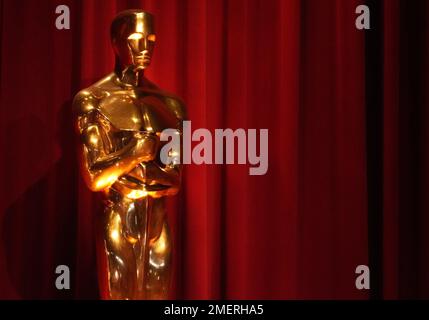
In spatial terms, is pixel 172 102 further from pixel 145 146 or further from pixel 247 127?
pixel 247 127

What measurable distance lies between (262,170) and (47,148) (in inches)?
45.6

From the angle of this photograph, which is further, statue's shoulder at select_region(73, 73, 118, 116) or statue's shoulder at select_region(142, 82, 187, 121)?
statue's shoulder at select_region(142, 82, 187, 121)

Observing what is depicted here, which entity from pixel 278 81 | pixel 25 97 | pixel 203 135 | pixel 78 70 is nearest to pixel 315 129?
pixel 278 81

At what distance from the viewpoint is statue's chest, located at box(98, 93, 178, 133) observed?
2746 millimetres

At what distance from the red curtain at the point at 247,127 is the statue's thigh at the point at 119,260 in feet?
2.54

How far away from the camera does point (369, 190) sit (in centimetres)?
369

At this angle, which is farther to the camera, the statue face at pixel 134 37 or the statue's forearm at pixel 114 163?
the statue face at pixel 134 37

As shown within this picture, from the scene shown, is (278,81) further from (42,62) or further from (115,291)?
(115,291)

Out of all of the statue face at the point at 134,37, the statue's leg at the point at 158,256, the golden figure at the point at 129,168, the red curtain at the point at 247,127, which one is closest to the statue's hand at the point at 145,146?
the golden figure at the point at 129,168

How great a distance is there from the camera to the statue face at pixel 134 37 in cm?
278

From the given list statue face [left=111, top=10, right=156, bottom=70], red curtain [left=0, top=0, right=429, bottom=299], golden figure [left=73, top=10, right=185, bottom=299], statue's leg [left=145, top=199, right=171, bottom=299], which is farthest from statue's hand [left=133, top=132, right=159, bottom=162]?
red curtain [left=0, top=0, right=429, bottom=299]

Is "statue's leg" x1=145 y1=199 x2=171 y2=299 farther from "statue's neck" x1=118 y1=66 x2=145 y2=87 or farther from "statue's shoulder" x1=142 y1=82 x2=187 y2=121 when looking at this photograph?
"statue's neck" x1=118 y1=66 x2=145 y2=87

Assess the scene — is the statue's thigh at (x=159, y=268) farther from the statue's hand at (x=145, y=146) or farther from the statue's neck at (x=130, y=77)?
the statue's neck at (x=130, y=77)
